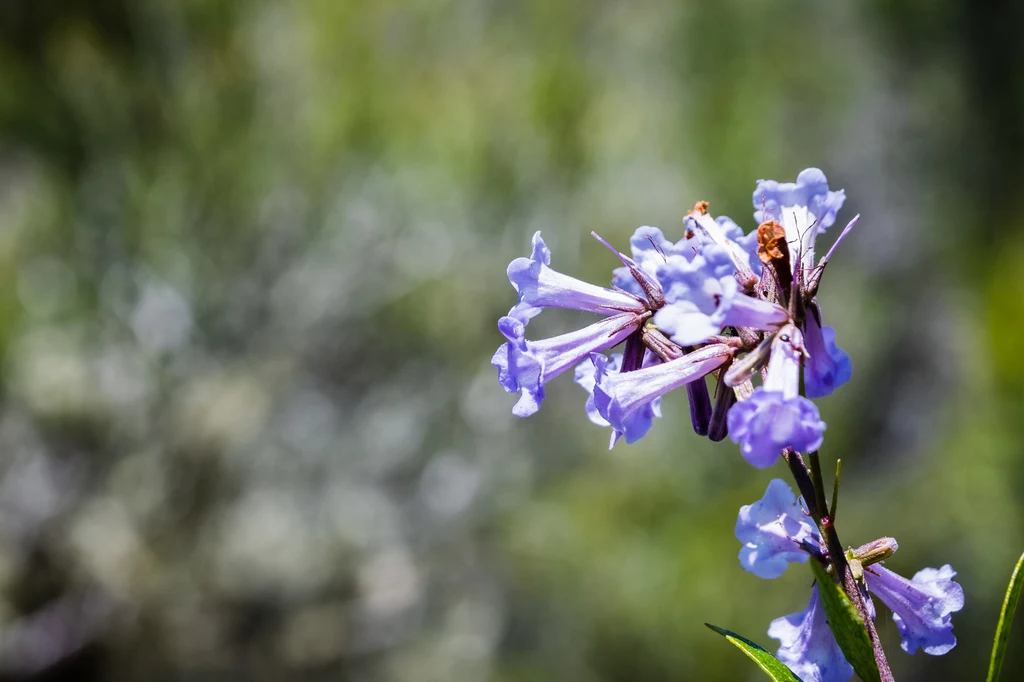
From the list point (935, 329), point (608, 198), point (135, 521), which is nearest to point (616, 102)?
Answer: point (608, 198)

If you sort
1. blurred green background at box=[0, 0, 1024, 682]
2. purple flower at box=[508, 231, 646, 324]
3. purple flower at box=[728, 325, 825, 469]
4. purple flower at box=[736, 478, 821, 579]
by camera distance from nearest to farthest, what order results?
purple flower at box=[728, 325, 825, 469]
purple flower at box=[736, 478, 821, 579]
purple flower at box=[508, 231, 646, 324]
blurred green background at box=[0, 0, 1024, 682]

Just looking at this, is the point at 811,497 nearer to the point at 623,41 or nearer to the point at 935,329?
the point at 935,329

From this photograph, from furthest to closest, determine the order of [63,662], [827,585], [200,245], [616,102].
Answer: [616,102]
[200,245]
[63,662]
[827,585]

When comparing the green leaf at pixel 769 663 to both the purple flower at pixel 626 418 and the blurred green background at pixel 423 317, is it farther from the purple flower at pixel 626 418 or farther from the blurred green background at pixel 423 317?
the blurred green background at pixel 423 317

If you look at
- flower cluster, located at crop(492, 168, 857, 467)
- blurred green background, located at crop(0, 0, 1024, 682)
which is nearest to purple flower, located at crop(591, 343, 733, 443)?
flower cluster, located at crop(492, 168, 857, 467)

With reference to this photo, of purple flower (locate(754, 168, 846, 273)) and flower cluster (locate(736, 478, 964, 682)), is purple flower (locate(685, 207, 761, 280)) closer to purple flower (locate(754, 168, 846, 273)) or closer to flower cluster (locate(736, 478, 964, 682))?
purple flower (locate(754, 168, 846, 273))

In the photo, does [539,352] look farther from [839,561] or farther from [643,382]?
[839,561]

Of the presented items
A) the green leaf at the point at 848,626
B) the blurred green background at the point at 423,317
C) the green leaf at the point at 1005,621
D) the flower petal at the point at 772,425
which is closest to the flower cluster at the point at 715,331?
the flower petal at the point at 772,425

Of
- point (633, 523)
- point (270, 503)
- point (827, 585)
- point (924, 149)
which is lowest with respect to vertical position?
point (270, 503)
